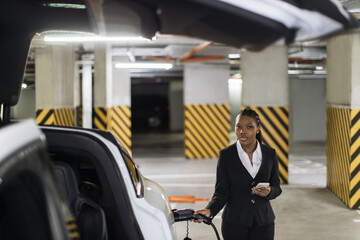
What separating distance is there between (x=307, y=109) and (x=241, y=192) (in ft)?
51.0

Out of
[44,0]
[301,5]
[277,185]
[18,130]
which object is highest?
[44,0]

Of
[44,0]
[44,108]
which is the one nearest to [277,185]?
[44,0]

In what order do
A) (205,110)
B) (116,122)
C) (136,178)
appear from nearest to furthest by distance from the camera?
(136,178), (205,110), (116,122)

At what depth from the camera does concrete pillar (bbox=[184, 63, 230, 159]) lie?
13266mm

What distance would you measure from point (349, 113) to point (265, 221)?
455 cm

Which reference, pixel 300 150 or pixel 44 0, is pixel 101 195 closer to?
pixel 44 0

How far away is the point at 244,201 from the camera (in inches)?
123

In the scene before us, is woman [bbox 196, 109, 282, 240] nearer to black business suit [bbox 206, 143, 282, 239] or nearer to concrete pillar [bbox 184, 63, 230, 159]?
black business suit [bbox 206, 143, 282, 239]

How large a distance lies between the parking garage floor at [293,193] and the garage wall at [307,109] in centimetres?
294

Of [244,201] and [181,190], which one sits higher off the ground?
[244,201]

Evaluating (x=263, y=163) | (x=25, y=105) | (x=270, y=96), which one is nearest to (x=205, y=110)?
(x=270, y=96)

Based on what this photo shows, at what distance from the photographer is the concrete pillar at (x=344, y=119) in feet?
23.0

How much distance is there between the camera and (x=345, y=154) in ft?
24.0

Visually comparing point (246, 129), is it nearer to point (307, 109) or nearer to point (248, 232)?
point (248, 232)
